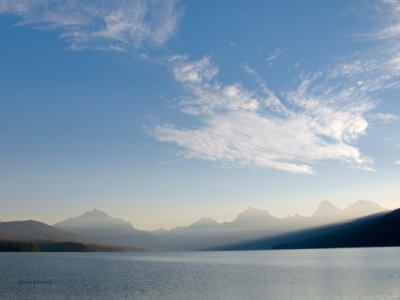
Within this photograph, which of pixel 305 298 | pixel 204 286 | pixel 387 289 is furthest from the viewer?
pixel 204 286

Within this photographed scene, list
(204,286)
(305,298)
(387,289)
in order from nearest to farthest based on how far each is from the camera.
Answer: (305,298), (387,289), (204,286)

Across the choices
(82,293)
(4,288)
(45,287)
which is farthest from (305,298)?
(4,288)

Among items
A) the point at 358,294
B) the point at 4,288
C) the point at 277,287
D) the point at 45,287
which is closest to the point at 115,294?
the point at 45,287

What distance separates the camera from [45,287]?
76562mm

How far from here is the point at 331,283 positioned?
257ft

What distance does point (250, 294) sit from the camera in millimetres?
65812

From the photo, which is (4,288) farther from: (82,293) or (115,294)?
(115,294)

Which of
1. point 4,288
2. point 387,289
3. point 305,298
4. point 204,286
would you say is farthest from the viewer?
point 204,286

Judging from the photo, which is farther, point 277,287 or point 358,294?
point 277,287

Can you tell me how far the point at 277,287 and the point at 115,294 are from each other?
3413 cm

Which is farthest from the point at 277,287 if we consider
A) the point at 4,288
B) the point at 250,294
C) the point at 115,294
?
the point at 4,288

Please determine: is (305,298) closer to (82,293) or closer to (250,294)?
(250,294)

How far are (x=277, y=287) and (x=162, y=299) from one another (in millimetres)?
26498

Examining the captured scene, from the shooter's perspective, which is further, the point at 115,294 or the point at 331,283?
the point at 331,283
